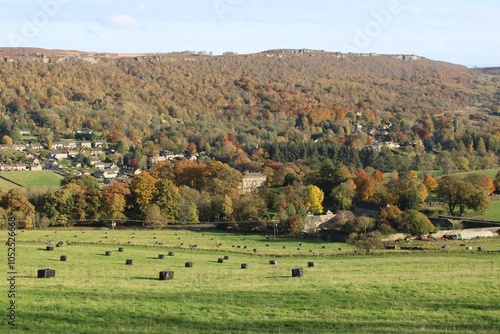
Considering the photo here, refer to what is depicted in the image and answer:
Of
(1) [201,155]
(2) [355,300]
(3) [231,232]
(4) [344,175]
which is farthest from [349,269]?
(1) [201,155]

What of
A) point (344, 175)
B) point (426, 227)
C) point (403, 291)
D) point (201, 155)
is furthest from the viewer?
point (201, 155)

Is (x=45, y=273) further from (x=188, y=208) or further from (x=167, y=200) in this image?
(x=167, y=200)

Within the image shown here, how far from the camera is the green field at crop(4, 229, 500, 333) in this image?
61.3ft

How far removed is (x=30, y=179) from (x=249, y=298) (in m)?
97.1

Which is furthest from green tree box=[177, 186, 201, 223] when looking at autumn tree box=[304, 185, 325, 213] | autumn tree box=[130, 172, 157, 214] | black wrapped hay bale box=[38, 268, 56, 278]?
black wrapped hay bale box=[38, 268, 56, 278]

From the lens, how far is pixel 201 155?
16600 centimetres

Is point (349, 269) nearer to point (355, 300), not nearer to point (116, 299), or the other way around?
point (355, 300)

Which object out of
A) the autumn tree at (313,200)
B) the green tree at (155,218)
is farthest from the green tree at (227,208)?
the autumn tree at (313,200)

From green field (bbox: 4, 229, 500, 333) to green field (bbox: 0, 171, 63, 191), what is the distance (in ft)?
238

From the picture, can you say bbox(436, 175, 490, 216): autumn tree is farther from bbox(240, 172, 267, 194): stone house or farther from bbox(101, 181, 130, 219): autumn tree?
bbox(101, 181, 130, 219): autumn tree

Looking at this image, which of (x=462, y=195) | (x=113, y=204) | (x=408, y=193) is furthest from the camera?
(x=408, y=193)

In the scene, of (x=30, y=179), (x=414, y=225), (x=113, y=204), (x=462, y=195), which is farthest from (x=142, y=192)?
(x=462, y=195)

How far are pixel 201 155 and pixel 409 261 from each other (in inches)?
5086

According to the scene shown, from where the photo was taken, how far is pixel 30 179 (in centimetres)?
11088
